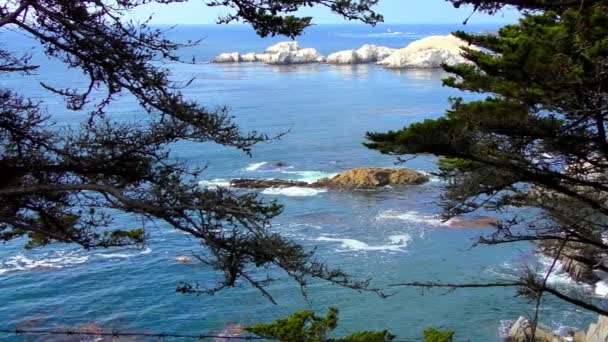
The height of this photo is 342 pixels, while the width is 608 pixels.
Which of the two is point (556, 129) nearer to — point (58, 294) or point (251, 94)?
point (58, 294)

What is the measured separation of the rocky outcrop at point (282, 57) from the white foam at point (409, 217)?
2544 inches

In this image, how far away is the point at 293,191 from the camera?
25.6m

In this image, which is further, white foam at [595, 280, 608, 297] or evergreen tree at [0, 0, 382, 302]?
white foam at [595, 280, 608, 297]

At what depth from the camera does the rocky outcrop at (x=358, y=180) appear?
26.1 m

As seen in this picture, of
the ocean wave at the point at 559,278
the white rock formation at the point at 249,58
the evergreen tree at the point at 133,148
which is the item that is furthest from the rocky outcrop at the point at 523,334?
the white rock formation at the point at 249,58

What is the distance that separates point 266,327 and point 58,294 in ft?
27.8

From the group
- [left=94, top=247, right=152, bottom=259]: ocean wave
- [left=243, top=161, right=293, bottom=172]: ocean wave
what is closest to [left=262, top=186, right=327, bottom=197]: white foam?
[left=243, top=161, right=293, bottom=172]: ocean wave

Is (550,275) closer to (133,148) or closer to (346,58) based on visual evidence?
(133,148)

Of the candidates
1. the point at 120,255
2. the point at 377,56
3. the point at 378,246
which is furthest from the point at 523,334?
the point at 377,56

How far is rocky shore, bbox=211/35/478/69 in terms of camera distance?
261 feet

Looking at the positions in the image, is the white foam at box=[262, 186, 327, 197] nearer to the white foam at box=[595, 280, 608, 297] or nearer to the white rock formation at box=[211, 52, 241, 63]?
the white foam at box=[595, 280, 608, 297]

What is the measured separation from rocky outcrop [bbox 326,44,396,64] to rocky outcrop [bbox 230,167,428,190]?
200 feet

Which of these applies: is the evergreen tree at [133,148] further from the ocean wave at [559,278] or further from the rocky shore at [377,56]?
the rocky shore at [377,56]

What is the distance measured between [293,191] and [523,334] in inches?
535
